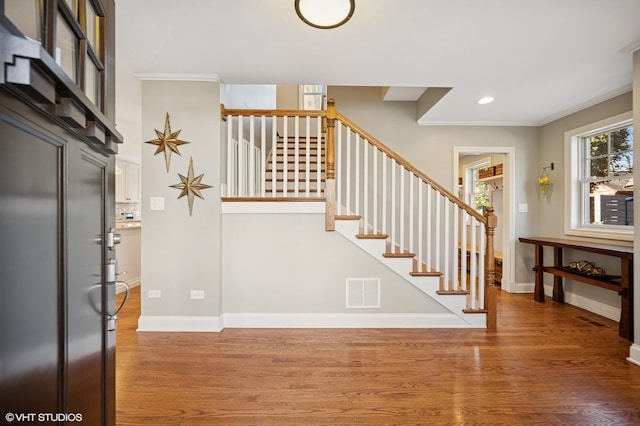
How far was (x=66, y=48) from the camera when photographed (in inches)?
35.1

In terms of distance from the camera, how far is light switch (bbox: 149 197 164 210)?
3004mm

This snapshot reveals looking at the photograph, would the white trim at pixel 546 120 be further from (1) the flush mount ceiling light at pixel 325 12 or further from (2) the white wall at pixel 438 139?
(1) the flush mount ceiling light at pixel 325 12

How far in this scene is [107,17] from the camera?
1163 mm

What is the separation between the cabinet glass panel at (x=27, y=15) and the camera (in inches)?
25.6

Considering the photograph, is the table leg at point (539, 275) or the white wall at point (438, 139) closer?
the table leg at point (539, 275)

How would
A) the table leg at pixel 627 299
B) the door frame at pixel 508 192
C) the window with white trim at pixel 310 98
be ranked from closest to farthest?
the table leg at pixel 627 299, the door frame at pixel 508 192, the window with white trim at pixel 310 98

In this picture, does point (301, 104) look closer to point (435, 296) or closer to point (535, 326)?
point (435, 296)

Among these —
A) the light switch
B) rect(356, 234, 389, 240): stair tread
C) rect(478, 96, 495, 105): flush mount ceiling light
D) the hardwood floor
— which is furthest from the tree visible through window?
the light switch

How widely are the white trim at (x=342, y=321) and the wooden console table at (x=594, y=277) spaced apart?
1288mm

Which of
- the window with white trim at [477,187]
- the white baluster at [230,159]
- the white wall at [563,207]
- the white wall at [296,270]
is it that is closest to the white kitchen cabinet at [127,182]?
the white baluster at [230,159]

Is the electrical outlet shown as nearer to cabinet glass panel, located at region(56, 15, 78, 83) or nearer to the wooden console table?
cabinet glass panel, located at region(56, 15, 78, 83)

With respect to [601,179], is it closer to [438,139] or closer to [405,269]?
[438,139]

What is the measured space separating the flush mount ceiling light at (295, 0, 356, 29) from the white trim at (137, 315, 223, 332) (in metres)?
2.74

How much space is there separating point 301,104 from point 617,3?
17.4 feet
